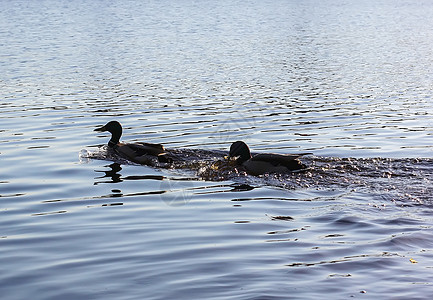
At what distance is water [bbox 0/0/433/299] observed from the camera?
7.64m

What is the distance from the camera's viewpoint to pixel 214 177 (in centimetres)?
1270

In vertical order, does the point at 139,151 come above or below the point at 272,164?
above

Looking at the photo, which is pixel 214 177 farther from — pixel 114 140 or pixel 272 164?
pixel 114 140

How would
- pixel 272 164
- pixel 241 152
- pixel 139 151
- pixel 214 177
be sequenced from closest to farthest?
pixel 272 164 < pixel 214 177 < pixel 241 152 < pixel 139 151

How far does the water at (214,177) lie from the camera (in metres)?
7.64

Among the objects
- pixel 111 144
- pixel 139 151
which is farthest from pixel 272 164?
pixel 111 144

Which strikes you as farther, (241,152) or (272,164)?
(241,152)

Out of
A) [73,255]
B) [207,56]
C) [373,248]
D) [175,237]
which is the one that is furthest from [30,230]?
[207,56]

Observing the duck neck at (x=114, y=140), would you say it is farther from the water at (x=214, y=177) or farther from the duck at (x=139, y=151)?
the water at (x=214, y=177)

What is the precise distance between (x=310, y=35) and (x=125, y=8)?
78.8 feet

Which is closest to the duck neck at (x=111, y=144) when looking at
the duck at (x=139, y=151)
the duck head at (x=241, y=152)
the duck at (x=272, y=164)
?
the duck at (x=139, y=151)

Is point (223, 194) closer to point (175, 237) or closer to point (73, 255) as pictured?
point (175, 237)

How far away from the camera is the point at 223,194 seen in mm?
11461

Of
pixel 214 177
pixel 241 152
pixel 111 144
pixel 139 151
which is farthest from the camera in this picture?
pixel 111 144
